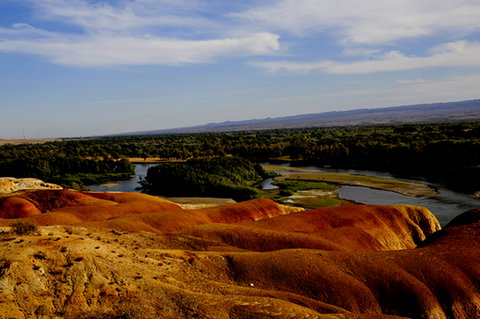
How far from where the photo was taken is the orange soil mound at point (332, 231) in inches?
963

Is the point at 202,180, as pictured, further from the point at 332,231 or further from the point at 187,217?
the point at 332,231

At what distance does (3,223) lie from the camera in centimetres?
2783

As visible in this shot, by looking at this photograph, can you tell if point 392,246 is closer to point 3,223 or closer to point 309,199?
point 309,199

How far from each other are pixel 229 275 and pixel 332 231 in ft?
→ 46.7

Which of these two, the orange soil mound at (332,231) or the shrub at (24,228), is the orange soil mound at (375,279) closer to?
the orange soil mound at (332,231)

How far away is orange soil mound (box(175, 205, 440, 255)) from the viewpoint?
24.5 metres

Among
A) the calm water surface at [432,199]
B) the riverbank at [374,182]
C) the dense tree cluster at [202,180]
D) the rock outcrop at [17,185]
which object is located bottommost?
the calm water surface at [432,199]

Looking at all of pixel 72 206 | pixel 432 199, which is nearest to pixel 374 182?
pixel 432 199

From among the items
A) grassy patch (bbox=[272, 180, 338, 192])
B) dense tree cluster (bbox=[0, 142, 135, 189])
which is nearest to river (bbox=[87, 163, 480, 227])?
grassy patch (bbox=[272, 180, 338, 192])

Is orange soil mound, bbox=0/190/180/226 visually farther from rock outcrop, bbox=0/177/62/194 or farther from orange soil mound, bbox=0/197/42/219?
rock outcrop, bbox=0/177/62/194

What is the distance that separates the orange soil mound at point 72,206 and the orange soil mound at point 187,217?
6.17 m

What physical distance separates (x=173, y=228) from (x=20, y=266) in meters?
17.5

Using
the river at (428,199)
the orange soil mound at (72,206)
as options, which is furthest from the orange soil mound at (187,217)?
the river at (428,199)


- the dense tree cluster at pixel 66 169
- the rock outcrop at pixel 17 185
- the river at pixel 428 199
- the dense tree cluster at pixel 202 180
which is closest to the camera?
the rock outcrop at pixel 17 185
